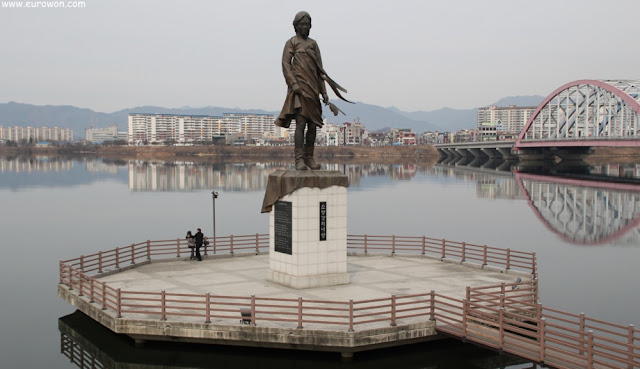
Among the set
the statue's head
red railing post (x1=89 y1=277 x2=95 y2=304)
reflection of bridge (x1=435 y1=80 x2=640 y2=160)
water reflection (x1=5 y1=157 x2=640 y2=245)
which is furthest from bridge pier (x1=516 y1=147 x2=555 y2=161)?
red railing post (x1=89 y1=277 x2=95 y2=304)

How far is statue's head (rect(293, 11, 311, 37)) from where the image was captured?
75.8 ft

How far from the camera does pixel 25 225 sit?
2063 inches

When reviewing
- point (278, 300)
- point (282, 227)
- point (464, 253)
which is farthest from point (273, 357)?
point (464, 253)

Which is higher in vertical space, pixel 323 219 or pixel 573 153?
pixel 573 153

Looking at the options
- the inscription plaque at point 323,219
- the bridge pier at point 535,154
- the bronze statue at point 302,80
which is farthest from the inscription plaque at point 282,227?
the bridge pier at point 535,154

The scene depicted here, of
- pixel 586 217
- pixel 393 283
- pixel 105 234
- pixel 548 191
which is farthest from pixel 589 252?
pixel 548 191

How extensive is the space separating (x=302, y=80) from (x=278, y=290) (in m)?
7.65

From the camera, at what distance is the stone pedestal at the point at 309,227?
2256 cm

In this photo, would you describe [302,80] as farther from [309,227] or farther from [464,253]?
[464,253]

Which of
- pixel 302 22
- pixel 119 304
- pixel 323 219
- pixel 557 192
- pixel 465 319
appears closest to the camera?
pixel 465 319

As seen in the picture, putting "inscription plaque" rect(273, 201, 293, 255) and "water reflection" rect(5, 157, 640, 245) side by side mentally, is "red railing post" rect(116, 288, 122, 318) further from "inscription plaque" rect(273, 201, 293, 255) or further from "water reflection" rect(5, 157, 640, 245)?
"water reflection" rect(5, 157, 640, 245)

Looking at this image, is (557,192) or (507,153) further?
(507,153)

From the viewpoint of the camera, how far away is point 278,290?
894 inches

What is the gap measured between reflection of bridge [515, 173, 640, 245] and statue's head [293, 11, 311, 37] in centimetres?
3187
